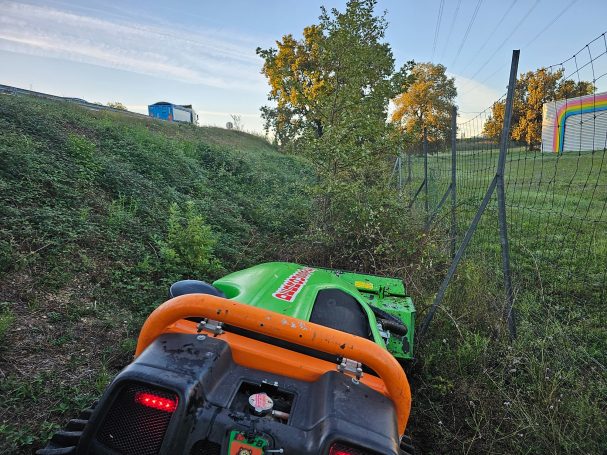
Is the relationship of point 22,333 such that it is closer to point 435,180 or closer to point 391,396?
point 391,396

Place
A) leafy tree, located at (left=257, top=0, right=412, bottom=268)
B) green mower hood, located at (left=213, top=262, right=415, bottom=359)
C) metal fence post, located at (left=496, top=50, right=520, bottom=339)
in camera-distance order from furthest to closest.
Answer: leafy tree, located at (left=257, top=0, right=412, bottom=268)
metal fence post, located at (left=496, top=50, right=520, bottom=339)
green mower hood, located at (left=213, top=262, right=415, bottom=359)

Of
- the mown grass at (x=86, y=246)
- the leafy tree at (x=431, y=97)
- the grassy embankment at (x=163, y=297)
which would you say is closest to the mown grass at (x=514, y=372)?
the grassy embankment at (x=163, y=297)

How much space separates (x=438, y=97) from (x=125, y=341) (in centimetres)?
3587

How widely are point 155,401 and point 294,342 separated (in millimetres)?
585

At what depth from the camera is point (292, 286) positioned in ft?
9.15

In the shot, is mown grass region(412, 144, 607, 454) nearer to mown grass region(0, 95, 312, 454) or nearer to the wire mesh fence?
the wire mesh fence

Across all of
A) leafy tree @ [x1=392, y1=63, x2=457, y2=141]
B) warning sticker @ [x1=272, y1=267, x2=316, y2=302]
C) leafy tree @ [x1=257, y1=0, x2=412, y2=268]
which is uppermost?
leafy tree @ [x1=392, y1=63, x2=457, y2=141]

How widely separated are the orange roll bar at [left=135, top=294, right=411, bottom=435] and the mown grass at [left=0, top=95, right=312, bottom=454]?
1541 millimetres

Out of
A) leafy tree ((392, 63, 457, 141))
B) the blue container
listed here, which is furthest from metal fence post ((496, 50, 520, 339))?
leafy tree ((392, 63, 457, 141))

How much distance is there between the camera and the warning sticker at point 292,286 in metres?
2.57

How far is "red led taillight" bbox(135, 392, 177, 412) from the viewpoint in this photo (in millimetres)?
1455

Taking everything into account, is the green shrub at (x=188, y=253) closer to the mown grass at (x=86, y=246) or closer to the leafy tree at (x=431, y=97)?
the mown grass at (x=86, y=246)

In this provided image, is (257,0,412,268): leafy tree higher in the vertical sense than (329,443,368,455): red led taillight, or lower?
higher

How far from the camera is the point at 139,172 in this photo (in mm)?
8250
